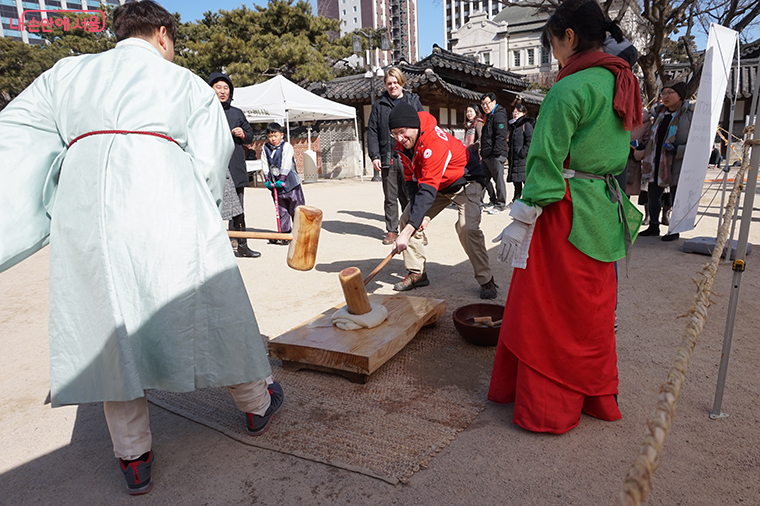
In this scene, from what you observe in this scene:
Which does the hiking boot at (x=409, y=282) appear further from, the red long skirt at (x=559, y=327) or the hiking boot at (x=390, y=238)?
the red long skirt at (x=559, y=327)

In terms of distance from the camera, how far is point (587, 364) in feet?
7.22

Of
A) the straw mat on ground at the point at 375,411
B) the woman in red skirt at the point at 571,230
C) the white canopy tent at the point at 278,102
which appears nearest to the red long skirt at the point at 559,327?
the woman in red skirt at the point at 571,230

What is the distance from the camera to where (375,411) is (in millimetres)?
2492

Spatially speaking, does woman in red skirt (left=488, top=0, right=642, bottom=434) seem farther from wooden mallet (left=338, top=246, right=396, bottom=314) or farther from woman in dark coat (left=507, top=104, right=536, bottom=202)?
woman in dark coat (left=507, top=104, right=536, bottom=202)

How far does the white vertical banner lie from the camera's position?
435 cm

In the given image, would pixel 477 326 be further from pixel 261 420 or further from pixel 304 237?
pixel 261 420

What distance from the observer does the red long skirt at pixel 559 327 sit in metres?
2.15

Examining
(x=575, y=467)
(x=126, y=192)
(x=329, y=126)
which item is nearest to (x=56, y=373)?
(x=126, y=192)

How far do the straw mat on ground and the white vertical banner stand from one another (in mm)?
2993

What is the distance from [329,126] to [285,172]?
12057 millimetres

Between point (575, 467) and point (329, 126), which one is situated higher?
point (329, 126)

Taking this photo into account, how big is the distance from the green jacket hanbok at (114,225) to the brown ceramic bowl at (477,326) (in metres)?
1.68

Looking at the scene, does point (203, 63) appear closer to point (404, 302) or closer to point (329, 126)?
point (329, 126)

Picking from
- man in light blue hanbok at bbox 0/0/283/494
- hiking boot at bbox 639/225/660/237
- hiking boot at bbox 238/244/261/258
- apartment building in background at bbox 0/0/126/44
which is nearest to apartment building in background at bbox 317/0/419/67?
apartment building in background at bbox 0/0/126/44
